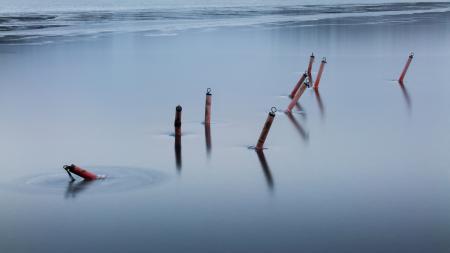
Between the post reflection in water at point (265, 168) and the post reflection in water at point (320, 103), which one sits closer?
the post reflection in water at point (265, 168)

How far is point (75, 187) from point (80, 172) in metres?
0.52

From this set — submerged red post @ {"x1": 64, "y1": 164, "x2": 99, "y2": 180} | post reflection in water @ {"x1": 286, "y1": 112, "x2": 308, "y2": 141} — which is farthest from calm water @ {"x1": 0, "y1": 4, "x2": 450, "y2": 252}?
Result: submerged red post @ {"x1": 64, "y1": 164, "x2": 99, "y2": 180}

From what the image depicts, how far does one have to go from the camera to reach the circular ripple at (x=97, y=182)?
20.4 metres

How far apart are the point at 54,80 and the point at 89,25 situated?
44300mm

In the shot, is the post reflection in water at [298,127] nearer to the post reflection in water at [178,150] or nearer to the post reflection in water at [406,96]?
the post reflection in water at [178,150]

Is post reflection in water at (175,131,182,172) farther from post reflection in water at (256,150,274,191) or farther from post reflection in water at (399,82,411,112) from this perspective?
post reflection in water at (399,82,411,112)

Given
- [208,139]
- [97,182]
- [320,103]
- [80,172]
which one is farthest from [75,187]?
[320,103]

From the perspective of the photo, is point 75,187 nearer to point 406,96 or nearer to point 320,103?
point 320,103

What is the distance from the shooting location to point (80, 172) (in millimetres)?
21031

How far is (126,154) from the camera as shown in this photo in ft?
80.5

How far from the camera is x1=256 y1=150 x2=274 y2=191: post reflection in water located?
21.2 metres

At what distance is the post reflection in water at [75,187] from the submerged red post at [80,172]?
117mm

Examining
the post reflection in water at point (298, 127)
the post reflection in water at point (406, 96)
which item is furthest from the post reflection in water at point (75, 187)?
the post reflection in water at point (406, 96)

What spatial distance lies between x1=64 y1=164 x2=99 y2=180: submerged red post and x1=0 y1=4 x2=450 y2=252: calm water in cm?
41
